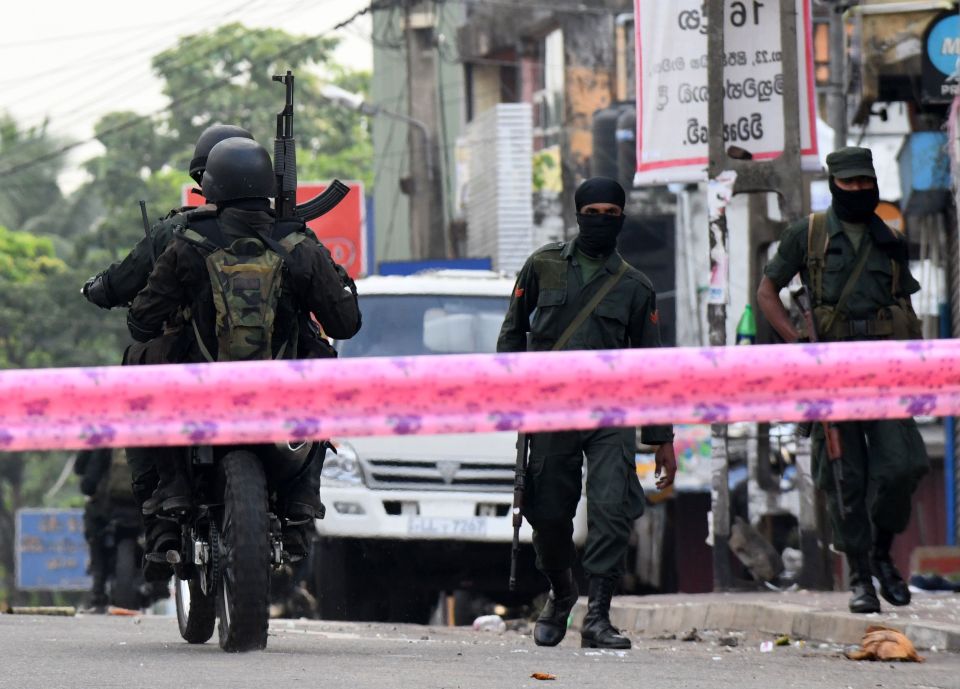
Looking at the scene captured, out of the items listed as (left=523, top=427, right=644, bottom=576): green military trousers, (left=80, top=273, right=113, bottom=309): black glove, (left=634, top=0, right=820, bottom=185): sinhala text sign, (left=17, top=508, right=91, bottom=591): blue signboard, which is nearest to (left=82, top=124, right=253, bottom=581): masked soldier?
(left=80, top=273, right=113, bottom=309): black glove

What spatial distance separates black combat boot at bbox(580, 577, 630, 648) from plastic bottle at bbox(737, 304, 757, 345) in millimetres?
6019

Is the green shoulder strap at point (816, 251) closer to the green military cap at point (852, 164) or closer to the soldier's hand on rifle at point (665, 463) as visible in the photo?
the green military cap at point (852, 164)

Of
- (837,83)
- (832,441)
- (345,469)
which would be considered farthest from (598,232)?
(837,83)

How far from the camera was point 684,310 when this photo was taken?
28.8m

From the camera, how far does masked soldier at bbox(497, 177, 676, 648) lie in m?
8.53

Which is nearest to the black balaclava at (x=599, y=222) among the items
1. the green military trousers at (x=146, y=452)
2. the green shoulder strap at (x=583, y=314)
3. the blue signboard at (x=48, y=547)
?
the green shoulder strap at (x=583, y=314)

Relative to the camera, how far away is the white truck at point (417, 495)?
12094 millimetres

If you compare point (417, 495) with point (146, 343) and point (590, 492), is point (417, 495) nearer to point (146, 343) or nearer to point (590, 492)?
point (590, 492)

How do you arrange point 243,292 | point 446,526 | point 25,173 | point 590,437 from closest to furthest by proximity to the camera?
point 243,292 → point 590,437 → point 446,526 → point 25,173

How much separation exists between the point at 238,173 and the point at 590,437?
1770 mm

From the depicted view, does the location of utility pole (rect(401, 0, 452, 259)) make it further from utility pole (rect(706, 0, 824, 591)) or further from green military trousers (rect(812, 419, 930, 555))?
green military trousers (rect(812, 419, 930, 555))

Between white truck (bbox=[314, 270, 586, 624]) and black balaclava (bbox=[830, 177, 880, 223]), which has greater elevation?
black balaclava (bbox=[830, 177, 880, 223])

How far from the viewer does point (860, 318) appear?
922 centimetres

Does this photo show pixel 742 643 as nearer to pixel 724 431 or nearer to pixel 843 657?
pixel 843 657
